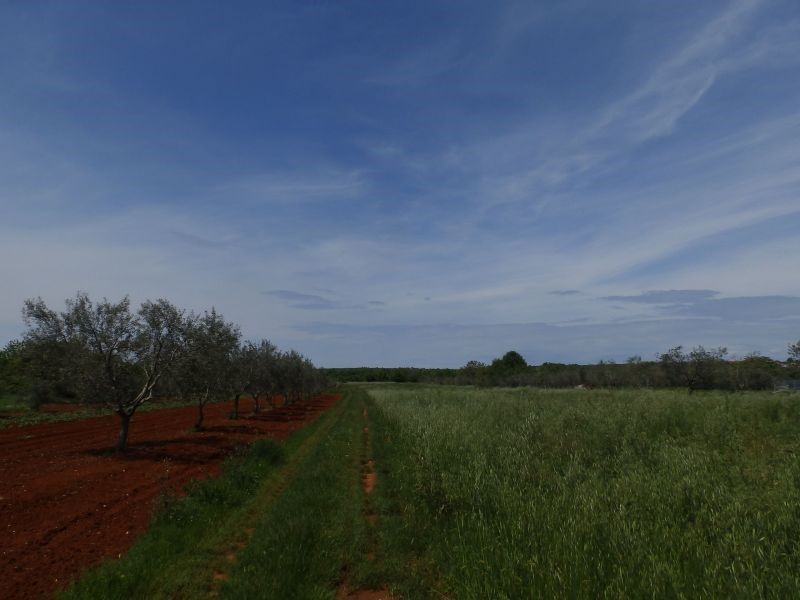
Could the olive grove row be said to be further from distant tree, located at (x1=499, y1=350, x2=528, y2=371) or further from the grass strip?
distant tree, located at (x1=499, y1=350, x2=528, y2=371)

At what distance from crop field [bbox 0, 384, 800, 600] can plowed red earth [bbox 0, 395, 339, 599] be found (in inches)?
3.1

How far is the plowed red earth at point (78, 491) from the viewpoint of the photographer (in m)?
8.59

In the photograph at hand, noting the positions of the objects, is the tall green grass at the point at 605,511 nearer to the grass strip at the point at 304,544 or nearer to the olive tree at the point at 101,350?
the grass strip at the point at 304,544

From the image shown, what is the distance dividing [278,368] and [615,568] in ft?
166

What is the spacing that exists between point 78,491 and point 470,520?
13.4 meters

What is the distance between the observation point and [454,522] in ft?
Answer: 27.9

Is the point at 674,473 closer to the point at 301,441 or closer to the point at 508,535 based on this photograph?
the point at 508,535

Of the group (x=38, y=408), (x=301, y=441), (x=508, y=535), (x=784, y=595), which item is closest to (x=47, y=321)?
(x=301, y=441)

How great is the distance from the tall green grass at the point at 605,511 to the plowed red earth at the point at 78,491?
634cm

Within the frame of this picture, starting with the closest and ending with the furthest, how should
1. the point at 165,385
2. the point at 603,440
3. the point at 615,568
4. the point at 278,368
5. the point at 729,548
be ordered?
the point at 615,568 → the point at 729,548 → the point at 603,440 → the point at 165,385 → the point at 278,368


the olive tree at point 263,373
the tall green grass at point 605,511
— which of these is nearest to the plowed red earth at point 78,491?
the tall green grass at point 605,511

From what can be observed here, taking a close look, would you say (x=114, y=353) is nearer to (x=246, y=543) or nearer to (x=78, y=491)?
(x=78, y=491)

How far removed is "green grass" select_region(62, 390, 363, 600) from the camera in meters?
7.12

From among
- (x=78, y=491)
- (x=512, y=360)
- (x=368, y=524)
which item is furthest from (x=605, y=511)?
(x=512, y=360)
